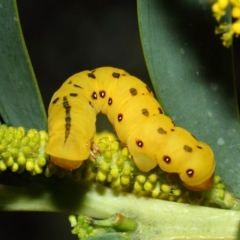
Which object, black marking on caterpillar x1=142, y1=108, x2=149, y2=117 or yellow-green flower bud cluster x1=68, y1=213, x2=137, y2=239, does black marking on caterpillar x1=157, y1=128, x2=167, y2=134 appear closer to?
black marking on caterpillar x1=142, y1=108, x2=149, y2=117

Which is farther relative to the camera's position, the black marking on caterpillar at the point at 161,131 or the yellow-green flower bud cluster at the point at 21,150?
the black marking on caterpillar at the point at 161,131

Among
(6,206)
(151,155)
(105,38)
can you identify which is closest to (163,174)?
(151,155)

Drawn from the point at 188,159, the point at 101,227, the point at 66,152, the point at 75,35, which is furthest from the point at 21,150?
the point at 75,35

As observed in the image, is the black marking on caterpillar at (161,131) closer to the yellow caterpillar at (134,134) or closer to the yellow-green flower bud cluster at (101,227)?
the yellow caterpillar at (134,134)

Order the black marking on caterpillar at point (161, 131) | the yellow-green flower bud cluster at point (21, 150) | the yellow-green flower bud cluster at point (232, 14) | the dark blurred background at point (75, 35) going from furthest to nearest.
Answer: the dark blurred background at point (75, 35), the black marking on caterpillar at point (161, 131), the yellow-green flower bud cluster at point (21, 150), the yellow-green flower bud cluster at point (232, 14)

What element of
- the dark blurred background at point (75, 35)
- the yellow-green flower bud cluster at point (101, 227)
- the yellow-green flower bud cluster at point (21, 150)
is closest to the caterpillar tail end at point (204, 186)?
the yellow-green flower bud cluster at point (101, 227)

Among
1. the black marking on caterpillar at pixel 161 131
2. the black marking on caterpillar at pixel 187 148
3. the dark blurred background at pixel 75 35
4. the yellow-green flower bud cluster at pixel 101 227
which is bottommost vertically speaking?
the dark blurred background at pixel 75 35

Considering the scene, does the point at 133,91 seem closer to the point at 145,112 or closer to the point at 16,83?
the point at 145,112
